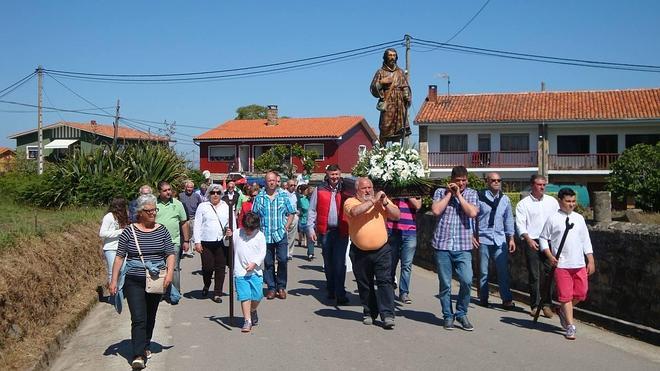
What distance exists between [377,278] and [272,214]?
2.47 m

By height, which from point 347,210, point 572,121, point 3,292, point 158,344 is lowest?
point 158,344

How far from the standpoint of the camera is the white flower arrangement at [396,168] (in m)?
8.98

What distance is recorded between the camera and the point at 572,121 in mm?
40750

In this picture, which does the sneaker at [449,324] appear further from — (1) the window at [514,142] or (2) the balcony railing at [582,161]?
(1) the window at [514,142]

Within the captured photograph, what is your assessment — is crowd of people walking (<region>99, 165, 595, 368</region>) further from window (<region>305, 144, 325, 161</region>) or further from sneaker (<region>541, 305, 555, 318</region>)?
window (<region>305, 144, 325, 161</region>)

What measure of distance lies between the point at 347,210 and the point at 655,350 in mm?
3688

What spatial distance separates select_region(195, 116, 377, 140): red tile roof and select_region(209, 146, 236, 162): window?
101 centimetres

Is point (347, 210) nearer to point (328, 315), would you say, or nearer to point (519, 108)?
point (328, 315)

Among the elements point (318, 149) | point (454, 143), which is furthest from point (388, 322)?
point (318, 149)

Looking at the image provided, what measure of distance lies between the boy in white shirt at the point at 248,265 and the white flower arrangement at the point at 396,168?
1758 mm

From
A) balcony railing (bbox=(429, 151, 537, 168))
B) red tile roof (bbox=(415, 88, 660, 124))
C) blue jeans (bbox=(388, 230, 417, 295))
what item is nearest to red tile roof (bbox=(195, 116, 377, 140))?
red tile roof (bbox=(415, 88, 660, 124))

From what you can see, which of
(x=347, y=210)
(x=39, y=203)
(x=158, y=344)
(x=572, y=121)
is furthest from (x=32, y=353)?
(x=572, y=121)

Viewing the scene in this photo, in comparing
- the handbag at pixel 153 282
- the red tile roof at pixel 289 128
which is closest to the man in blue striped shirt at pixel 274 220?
the handbag at pixel 153 282

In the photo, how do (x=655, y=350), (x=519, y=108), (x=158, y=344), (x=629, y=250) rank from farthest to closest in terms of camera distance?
(x=519, y=108)
(x=629, y=250)
(x=158, y=344)
(x=655, y=350)
